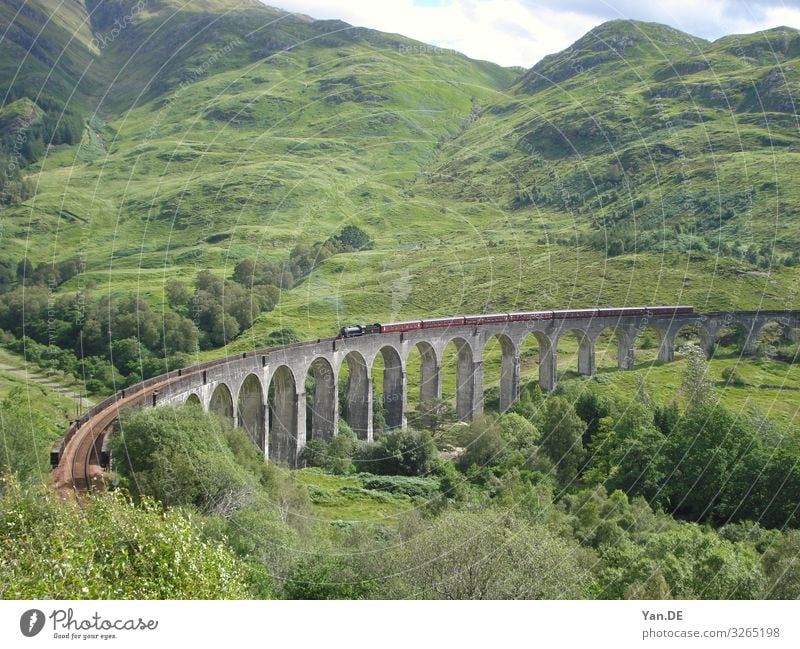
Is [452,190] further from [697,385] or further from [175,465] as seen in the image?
[175,465]

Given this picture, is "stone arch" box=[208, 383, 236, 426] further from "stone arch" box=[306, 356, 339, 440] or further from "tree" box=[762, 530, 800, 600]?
"tree" box=[762, 530, 800, 600]

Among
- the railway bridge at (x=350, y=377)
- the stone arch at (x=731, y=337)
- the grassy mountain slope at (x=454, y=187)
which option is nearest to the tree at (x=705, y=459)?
the railway bridge at (x=350, y=377)

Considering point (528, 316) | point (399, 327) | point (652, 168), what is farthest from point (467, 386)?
point (652, 168)

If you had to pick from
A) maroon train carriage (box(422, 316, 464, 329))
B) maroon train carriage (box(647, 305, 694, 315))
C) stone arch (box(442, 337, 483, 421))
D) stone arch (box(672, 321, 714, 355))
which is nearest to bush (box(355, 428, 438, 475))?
maroon train carriage (box(422, 316, 464, 329))

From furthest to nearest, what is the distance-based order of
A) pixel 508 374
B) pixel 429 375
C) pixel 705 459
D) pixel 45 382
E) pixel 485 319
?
pixel 508 374 → pixel 485 319 → pixel 45 382 → pixel 429 375 → pixel 705 459

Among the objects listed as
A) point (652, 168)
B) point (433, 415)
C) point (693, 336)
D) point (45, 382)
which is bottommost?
point (433, 415)

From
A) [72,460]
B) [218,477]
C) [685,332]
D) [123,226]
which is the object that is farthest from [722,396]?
[123,226]
